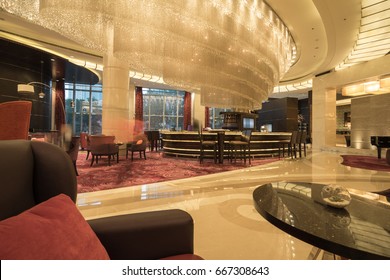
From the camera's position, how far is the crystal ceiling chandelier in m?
4.18

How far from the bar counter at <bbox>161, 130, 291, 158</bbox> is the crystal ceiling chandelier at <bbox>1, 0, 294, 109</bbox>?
1762mm

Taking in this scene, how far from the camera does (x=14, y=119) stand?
2334mm

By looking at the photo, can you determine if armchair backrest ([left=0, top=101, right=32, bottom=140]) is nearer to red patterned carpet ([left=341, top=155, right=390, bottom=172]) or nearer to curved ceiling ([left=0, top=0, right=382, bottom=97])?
curved ceiling ([left=0, top=0, right=382, bottom=97])

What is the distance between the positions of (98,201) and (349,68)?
13065 millimetres

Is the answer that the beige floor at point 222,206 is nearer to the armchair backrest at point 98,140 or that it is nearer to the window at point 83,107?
the armchair backrest at point 98,140

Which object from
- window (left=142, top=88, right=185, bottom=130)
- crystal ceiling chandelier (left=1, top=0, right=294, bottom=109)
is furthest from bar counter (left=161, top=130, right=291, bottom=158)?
window (left=142, top=88, right=185, bottom=130)

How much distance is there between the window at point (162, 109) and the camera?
16.3 m

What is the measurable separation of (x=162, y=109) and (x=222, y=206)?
1439cm

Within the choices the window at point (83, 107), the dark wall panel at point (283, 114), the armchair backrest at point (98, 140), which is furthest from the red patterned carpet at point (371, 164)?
the window at point (83, 107)

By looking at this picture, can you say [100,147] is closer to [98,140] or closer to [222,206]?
[98,140]

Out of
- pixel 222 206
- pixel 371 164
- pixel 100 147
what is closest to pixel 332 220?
pixel 222 206

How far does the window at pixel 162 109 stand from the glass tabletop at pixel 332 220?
14721 mm

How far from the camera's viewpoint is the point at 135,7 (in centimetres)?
459

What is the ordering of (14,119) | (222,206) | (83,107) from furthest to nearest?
(83,107), (222,206), (14,119)
